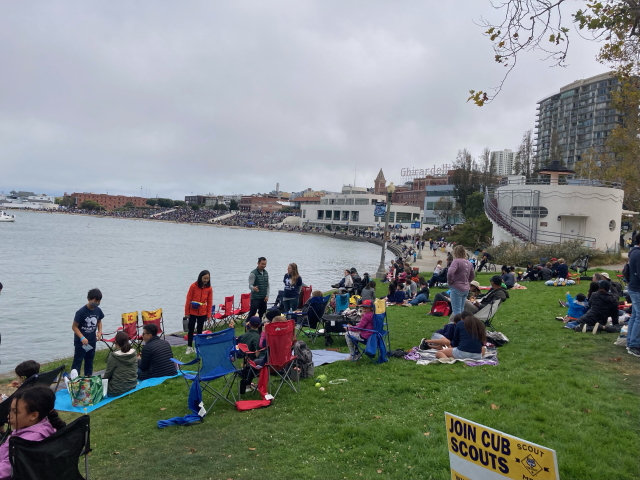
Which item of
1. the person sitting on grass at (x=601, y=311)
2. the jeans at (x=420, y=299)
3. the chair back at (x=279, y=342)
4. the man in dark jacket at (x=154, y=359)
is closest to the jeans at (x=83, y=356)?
the man in dark jacket at (x=154, y=359)

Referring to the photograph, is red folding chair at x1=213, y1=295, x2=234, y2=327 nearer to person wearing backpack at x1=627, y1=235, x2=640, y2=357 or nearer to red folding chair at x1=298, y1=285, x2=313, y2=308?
red folding chair at x1=298, y1=285, x2=313, y2=308

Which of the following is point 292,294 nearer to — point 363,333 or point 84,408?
point 363,333

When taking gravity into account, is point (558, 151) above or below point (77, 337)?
above

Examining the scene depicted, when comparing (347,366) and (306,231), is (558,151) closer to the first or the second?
A: (347,366)

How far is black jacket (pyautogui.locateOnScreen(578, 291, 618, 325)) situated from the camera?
31.3ft

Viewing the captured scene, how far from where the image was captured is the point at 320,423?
18.5 feet

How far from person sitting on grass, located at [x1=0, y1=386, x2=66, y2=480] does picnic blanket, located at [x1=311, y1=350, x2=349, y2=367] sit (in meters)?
4.97

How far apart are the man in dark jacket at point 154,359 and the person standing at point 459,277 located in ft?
18.6

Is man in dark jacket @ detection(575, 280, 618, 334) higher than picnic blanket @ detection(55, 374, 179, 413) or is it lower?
higher

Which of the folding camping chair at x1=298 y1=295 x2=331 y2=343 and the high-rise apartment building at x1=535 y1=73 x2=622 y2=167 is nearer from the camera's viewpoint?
the folding camping chair at x1=298 y1=295 x2=331 y2=343

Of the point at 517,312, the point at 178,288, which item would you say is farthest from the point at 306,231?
the point at 517,312

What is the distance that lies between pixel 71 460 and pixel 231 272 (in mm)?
33589

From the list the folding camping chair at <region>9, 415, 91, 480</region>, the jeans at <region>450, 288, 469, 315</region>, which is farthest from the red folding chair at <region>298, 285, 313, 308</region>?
the folding camping chair at <region>9, 415, 91, 480</region>

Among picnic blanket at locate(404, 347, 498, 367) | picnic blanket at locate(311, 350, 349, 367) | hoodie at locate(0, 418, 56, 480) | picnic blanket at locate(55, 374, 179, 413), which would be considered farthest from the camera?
picnic blanket at locate(311, 350, 349, 367)
